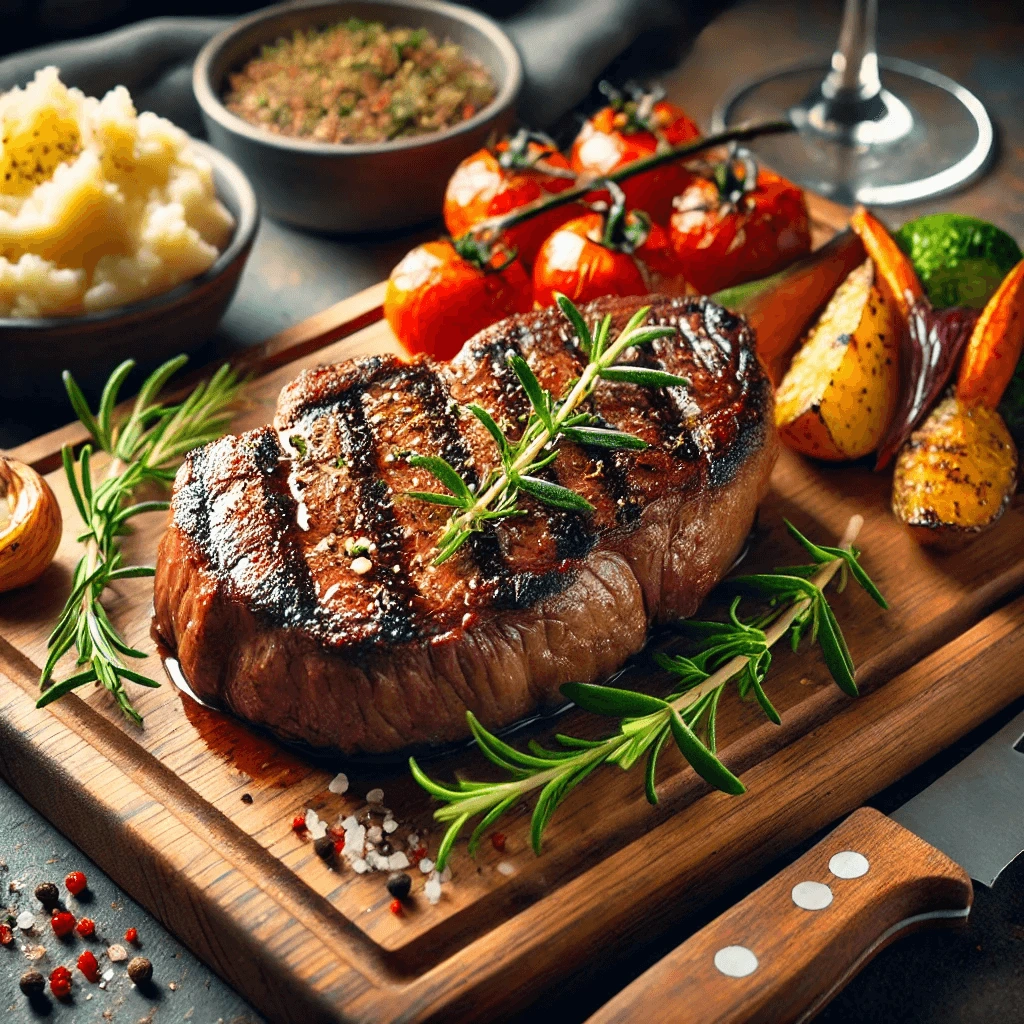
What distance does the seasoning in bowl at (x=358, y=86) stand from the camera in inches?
160

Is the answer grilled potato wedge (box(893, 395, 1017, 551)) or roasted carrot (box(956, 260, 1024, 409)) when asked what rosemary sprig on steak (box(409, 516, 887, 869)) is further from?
roasted carrot (box(956, 260, 1024, 409))

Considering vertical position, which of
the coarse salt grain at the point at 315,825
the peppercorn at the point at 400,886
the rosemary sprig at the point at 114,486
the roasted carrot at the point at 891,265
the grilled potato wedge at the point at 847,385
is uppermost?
the roasted carrot at the point at 891,265

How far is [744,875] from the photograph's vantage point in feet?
8.42

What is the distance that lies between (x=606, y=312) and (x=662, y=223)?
3.15ft

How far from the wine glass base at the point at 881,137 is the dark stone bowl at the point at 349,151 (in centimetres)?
101

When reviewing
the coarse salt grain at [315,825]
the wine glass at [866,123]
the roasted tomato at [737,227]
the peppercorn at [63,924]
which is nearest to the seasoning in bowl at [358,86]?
the roasted tomato at [737,227]

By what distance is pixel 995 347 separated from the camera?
3.09 m

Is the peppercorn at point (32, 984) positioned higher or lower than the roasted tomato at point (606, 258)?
lower

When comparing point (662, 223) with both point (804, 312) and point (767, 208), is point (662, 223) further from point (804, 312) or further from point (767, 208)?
point (804, 312)

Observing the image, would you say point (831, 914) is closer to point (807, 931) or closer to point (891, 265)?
point (807, 931)

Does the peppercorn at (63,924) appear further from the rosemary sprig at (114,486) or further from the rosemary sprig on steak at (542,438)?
the rosemary sprig on steak at (542,438)

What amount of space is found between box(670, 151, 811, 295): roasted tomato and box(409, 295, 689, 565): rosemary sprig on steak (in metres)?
0.74

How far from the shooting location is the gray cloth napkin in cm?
446

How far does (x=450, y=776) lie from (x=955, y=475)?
4.30ft
